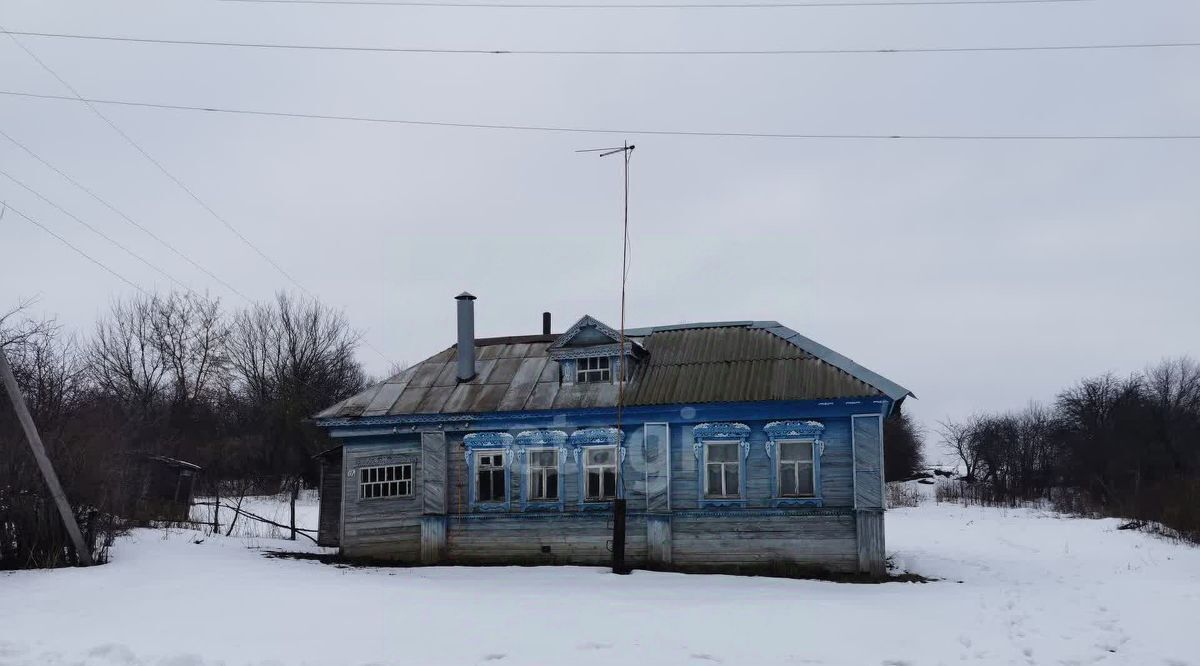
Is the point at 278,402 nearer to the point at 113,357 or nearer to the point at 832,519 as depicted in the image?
the point at 113,357

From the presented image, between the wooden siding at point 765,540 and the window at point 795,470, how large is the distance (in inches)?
18.1

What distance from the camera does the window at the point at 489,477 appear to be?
20859mm

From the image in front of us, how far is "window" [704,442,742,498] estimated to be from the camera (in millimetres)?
19438

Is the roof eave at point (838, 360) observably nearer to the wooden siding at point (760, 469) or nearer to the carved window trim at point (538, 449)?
the wooden siding at point (760, 469)

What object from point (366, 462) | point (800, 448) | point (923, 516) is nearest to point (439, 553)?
point (366, 462)

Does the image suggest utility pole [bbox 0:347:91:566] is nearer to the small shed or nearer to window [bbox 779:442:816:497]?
window [bbox 779:442:816:497]

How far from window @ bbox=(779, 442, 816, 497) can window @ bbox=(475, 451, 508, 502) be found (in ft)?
18.9

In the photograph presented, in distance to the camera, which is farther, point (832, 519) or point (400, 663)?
point (832, 519)

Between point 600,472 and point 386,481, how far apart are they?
4835 mm

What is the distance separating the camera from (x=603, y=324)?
69.2 ft

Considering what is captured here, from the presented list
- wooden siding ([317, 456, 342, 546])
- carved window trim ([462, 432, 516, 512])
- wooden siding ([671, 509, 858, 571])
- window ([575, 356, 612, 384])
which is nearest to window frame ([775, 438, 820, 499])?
wooden siding ([671, 509, 858, 571])

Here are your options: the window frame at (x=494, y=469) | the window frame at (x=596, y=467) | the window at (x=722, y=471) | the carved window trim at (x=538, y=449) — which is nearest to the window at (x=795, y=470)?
the window at (x=722, y=471)

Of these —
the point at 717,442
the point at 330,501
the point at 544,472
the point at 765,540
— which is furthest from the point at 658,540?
the point at 330,501

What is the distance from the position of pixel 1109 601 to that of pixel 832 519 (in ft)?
16.3
